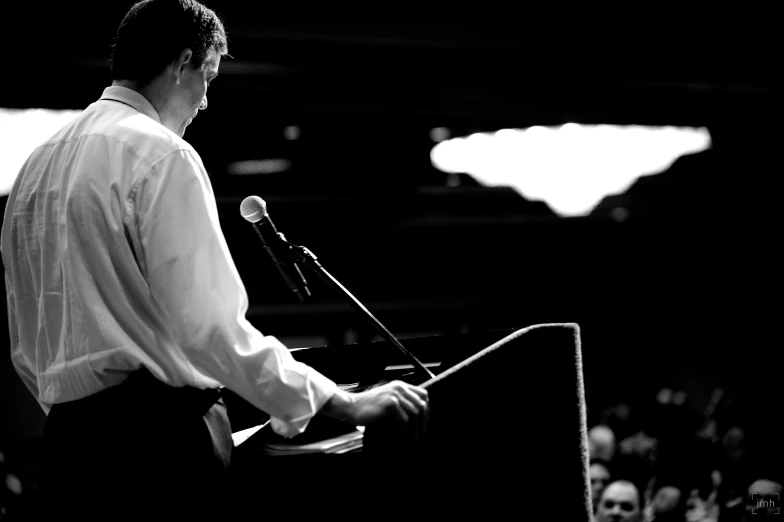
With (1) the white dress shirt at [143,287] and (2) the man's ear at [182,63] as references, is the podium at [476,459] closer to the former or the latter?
(1) the white dress shirt at [143,287]

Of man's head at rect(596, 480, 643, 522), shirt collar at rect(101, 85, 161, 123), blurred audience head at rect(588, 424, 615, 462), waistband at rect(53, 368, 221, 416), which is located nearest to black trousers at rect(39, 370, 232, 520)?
waistband at rect(53, 368, 221, 416)

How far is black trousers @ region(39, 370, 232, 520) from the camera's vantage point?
37.2 inches

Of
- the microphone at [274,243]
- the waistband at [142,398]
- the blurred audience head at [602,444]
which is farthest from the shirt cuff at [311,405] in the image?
the blurred audience head at [602,444]

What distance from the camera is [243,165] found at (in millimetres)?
5684

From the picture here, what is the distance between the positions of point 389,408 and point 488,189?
5806 millimetres

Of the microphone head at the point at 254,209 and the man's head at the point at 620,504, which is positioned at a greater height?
the microphone head at the point at 254,209

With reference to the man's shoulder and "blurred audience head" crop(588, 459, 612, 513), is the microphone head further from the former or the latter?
"blurred audience head" crop(588, 459, 612, 513)

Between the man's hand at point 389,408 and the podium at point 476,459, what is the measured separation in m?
0.02

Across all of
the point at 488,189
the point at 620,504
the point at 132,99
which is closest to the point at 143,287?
the point at 132,99

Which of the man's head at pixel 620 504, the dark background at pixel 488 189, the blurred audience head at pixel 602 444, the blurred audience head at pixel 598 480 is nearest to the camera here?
the man's head at pixel 620 504

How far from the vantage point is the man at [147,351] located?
0.94 metres

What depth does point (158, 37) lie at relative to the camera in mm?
1117

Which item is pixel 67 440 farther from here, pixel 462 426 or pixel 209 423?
pixel 462 426

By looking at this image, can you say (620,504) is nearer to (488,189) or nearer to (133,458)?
(133,458)
